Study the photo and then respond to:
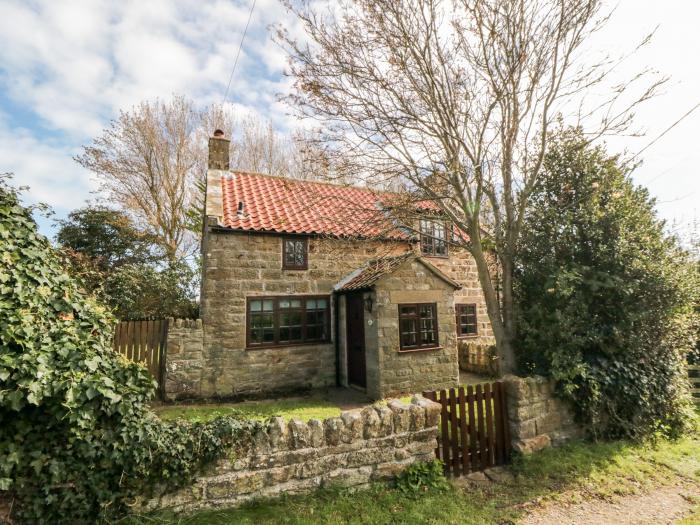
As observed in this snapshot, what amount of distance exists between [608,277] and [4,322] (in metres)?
8.32

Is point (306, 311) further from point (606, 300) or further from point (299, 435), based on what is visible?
point (606, 300)

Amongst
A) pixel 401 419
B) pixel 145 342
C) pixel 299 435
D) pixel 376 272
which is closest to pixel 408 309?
pixel 376 272

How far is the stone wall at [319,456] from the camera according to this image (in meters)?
3.74

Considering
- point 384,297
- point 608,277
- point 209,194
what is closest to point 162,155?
point 209,194

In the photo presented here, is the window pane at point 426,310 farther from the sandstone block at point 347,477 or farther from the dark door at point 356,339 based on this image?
the sandstone block at point 347,477

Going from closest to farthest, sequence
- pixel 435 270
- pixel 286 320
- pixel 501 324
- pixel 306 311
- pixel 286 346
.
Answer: pixel 501 324 < pixel 435 270 < pixel 286 346 < pixel 286 320 < pixel 306 311

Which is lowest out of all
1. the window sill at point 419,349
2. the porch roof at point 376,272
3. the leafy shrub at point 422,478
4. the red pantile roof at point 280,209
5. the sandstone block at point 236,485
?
the leafy shrub at point 422,478

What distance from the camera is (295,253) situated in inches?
439

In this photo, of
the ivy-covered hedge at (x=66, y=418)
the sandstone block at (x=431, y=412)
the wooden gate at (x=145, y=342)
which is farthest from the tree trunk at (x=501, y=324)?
the wooden gate at (x=145, y=342)

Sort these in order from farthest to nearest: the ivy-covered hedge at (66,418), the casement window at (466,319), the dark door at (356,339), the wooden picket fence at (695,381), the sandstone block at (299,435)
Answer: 1. the casement window at (466,319)
2. the dark door at (356,339)
3. the wooden picket fence at (695,381)
4. the sandstone block at (299,435)
5. the ivy-covered hedge at (66,418)

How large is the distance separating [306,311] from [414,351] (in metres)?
3.65

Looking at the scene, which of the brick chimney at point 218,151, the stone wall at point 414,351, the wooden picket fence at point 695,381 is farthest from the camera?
the brick chimney at point 218,151

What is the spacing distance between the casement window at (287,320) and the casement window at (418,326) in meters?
2.69

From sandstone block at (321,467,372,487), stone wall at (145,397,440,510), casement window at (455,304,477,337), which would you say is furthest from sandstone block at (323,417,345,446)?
casement window at (455,304,477,337)
